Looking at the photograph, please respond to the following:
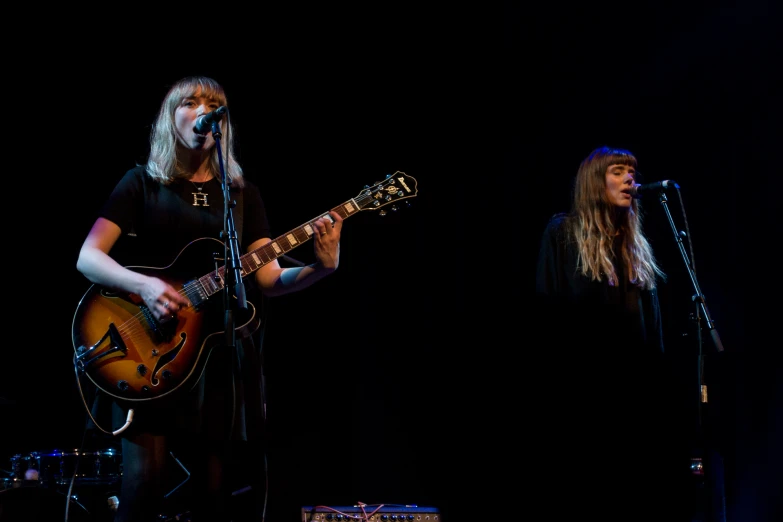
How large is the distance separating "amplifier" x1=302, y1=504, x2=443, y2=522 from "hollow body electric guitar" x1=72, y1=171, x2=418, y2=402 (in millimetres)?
1246

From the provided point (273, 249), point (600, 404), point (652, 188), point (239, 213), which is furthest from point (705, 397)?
point (239, 213)

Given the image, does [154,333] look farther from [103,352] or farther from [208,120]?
[208,120]

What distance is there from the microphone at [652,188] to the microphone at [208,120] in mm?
2303

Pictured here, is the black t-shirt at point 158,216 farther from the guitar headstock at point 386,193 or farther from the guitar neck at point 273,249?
the guitar headstock at point 386,193

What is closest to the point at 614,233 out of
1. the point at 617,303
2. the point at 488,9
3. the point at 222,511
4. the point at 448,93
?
the point at 617,303

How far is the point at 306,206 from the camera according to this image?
15.6 feet

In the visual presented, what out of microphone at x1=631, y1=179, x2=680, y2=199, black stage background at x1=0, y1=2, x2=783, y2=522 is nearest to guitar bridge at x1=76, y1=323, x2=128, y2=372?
black stage background at x1=0, y1=2, x2=783, y2=522

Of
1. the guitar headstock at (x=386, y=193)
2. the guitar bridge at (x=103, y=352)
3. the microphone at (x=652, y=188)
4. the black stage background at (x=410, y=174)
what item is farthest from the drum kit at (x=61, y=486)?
the microphone at (x=652, y=188)

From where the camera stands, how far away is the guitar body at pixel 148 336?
2.56 m

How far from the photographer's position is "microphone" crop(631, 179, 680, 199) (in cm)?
375

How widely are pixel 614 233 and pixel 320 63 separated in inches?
86.9

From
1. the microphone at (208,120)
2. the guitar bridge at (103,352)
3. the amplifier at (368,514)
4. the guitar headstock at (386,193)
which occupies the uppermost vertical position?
the microphone at (208,120)

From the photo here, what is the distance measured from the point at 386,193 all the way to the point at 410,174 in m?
1.59

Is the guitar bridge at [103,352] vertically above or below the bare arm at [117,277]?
below
